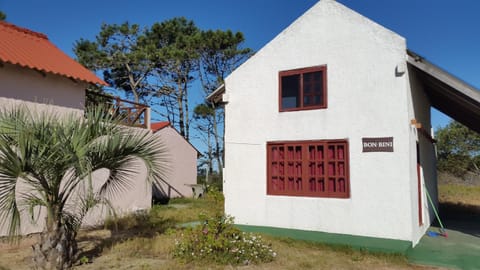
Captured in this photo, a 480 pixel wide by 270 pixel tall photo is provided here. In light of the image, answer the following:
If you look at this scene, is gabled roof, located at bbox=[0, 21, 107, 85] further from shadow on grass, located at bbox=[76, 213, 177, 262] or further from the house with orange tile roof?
shadow on grass, located at bbox=[76, 213, 177, 262]

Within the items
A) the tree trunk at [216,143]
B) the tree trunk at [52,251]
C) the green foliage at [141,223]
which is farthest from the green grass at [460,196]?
the tree trunk at [52,251]

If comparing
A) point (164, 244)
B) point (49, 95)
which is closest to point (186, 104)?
point (49, 95)

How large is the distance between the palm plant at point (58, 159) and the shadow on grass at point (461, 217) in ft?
28.0

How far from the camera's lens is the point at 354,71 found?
8719 millimetres

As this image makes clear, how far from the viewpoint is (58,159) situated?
5859 millimetres

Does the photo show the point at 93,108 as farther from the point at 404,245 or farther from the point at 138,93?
the point at 138,93

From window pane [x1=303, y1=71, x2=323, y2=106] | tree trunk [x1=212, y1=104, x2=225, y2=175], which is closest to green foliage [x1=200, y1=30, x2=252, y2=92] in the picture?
tree trunk [x1=212, y1=104, x2=225, y2=175]

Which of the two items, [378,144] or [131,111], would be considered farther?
[131,111]

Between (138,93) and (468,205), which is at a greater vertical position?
(138,93)

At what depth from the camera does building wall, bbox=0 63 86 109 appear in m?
9.38

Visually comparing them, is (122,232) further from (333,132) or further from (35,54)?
(333,132)

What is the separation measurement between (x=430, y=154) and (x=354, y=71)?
5479 mm

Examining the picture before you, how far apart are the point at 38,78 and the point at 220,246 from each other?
24.3ft

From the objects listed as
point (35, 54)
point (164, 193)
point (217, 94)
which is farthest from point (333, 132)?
point (164, 193)
